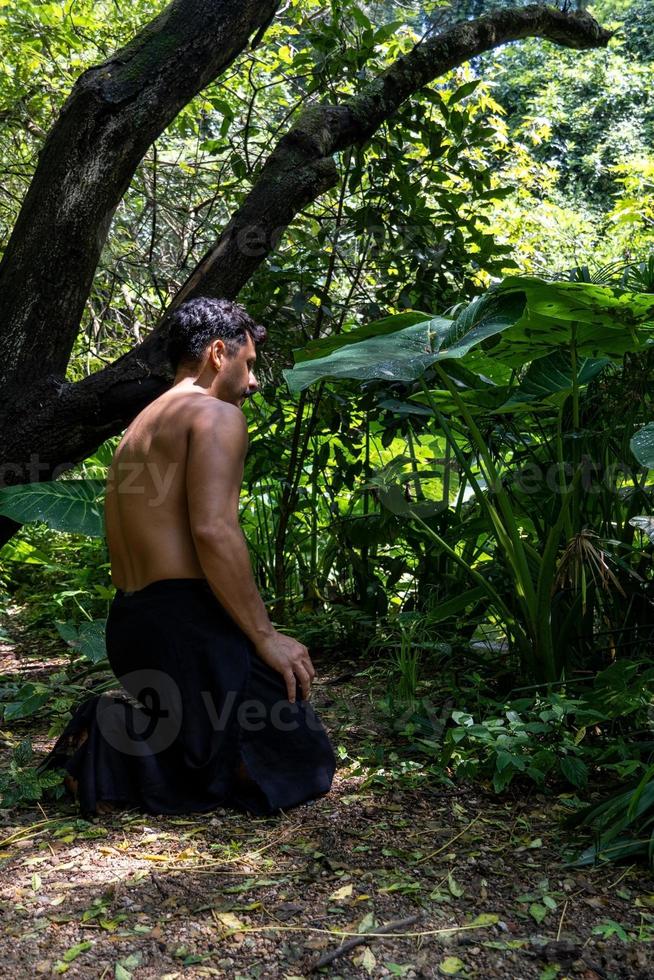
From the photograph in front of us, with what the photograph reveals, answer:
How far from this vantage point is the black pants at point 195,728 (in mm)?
2373

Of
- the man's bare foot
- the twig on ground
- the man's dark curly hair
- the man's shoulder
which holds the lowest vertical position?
the twig on ground

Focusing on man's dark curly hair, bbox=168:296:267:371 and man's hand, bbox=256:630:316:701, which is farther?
man's dark curly hair, bbox=168:296:267:371

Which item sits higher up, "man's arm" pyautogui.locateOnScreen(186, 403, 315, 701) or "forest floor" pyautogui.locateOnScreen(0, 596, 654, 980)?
"man's arm" pyautogui.locateOnScreen(186, 403, 315, 701)

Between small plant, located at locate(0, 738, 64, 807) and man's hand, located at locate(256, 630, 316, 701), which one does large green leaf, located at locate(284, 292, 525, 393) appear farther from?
small plant, located at locate(0, 738, 64, 807)

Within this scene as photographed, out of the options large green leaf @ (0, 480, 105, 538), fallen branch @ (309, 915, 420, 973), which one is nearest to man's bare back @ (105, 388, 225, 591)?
large green leaf @ (0, 480, 105, 538)

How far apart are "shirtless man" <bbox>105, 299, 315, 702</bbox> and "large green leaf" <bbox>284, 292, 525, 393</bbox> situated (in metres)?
0.28

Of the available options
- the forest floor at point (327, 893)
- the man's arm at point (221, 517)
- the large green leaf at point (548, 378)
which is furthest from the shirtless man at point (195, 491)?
the large green leaf at point (548, 378)

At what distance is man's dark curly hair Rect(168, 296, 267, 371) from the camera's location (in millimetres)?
2580

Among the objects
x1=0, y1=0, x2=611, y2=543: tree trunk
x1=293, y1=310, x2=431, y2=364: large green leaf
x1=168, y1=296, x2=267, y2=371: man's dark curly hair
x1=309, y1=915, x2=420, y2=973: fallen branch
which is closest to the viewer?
x1=309, y1=915, x2=420, y2=973: fallen branch

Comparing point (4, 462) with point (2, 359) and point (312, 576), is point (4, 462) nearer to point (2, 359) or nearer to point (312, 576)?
point (2, 359)

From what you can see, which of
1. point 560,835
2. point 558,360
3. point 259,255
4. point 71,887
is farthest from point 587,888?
point 259,255

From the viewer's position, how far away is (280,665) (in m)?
2.42

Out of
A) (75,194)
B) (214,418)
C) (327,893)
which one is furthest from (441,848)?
(75,194)

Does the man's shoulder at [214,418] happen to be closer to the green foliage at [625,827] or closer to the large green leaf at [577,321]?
the large green leaf at [577,321]
